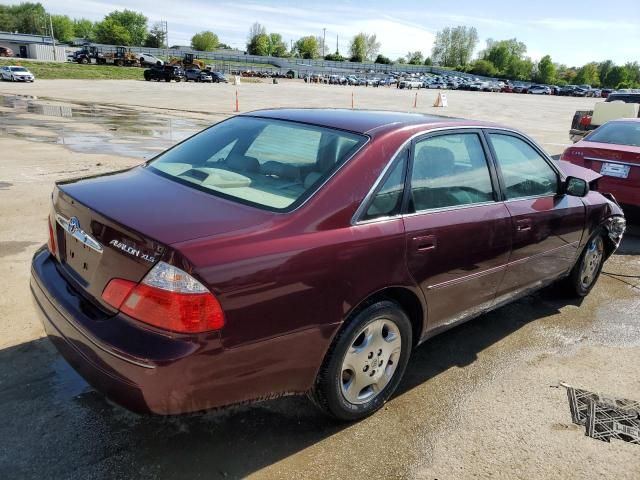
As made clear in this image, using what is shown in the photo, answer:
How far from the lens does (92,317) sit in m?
2.31

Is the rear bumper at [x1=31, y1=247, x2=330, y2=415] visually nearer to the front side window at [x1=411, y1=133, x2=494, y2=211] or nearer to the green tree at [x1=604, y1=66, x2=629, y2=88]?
the front side window at [x1=411, y1=133, x2=494, y2=211]

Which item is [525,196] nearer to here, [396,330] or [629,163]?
[396,330]

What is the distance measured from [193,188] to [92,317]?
0.82 meters

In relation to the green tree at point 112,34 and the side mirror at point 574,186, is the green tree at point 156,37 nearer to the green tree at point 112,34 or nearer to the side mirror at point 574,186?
the green tree at point 112,34

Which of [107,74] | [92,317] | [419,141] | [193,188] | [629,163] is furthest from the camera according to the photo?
[107,74]

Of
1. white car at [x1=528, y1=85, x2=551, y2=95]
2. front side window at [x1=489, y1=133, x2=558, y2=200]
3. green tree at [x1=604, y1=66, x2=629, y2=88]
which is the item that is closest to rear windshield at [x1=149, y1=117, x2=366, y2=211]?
front side window at [x1=489, y1=133, x2=558, y2=200]

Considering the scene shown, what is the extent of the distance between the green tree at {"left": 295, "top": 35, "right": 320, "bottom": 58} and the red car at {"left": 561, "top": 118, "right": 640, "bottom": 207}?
17174 centimetres

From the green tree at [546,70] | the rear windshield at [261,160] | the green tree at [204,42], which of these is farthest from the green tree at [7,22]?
the rear windshield at [261,160]

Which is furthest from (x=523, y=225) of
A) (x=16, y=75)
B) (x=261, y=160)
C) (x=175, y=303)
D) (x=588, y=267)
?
(x=16, y=75)

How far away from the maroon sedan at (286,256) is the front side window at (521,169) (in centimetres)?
3

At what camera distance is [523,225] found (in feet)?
11.7

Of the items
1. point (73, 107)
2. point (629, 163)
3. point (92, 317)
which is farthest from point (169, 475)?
point (73, 107)

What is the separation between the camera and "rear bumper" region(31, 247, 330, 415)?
2.07m

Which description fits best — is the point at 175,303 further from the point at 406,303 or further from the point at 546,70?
the point at 546,70
